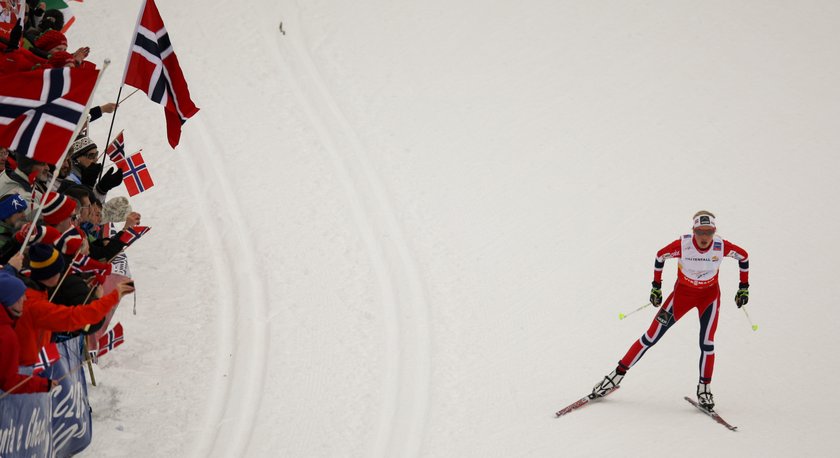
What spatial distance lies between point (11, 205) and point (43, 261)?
3.64 ft

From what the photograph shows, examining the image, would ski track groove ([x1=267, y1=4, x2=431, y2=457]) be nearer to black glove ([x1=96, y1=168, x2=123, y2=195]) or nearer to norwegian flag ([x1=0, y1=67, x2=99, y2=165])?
black glove ([x1=96, y1=168, x2=123, y2=195])

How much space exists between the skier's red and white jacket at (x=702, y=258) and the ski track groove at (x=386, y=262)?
319 centimetres

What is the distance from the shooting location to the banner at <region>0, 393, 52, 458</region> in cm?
618

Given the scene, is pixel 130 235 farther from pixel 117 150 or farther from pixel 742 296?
pixel 742 296

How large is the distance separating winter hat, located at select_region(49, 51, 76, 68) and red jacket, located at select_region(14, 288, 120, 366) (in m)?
2.89

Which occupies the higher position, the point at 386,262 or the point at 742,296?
the point at 386,262

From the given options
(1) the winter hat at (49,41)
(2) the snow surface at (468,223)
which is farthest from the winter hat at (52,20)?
(1) the winter hat at (49,41)

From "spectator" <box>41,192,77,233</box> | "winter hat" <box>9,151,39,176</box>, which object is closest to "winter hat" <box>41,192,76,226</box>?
"spectator" <box>41,192,77,233</box>

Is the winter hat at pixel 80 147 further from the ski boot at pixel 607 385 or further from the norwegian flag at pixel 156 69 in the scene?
the ski boot at pixel 607 385

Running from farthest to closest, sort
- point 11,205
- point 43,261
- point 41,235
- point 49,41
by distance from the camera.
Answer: point 49,41 < point 11,205 < point 41,235 < point 43,261

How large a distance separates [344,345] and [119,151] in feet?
11.7

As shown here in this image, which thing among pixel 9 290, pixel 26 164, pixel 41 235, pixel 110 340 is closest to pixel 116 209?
pixel 26 164

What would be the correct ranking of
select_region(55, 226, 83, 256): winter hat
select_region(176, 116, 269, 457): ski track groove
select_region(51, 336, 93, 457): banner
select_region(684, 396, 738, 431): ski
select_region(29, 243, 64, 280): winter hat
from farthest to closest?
Answer: select_region(176, 116, 269, 457): ski track groove
select_region(684, 396, 738, 431): ski
select_region(55, 226, 83, 256): winter hat
select_region(51, 336, 93, 457): banner
select_region(29, 243, 64, 280): winter hat

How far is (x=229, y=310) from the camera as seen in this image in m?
10.8
